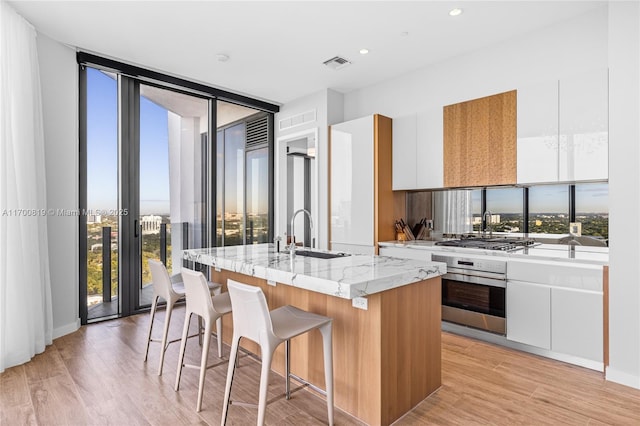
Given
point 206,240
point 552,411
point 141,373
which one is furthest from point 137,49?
point 552,411

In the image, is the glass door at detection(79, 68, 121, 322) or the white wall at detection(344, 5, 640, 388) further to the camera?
the glass door at detection(79, 68, 121, 322)

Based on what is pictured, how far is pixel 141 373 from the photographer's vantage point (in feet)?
8.82

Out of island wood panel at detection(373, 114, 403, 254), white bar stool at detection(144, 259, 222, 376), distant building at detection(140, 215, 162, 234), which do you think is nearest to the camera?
white bar stool at detection(144, 259, 222, 376)

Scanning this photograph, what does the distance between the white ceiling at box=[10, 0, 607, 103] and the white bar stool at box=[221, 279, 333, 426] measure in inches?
90.7

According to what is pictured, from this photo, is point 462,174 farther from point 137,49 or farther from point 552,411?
point 137,49

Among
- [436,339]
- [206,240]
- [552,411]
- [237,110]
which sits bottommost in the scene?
[552,411]

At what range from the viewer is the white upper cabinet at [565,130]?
2758mm

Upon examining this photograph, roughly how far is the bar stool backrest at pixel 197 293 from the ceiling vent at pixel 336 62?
2.74 meters

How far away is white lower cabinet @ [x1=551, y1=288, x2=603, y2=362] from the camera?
2.64 metres

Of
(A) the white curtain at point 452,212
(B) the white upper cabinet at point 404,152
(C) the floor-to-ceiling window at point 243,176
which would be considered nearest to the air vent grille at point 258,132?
(C) the floor-to-ceiling window at point 243,176

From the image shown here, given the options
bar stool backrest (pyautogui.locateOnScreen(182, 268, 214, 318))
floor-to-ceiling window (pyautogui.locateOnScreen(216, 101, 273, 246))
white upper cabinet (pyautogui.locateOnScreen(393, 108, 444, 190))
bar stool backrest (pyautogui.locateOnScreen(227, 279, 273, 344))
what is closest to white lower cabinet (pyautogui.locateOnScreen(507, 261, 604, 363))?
white upper cabinet (pyautogui.locateOnScreen(393, 108, 444, 190))

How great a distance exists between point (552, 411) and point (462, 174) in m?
2.16

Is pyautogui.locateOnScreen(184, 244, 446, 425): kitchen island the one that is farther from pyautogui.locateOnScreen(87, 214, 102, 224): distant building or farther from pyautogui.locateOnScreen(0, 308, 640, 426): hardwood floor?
pyautogui.locateOnScreen(87, 214, 102, 224): distant building

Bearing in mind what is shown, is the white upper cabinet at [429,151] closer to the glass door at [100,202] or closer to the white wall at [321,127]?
the white wall at [321,127]
